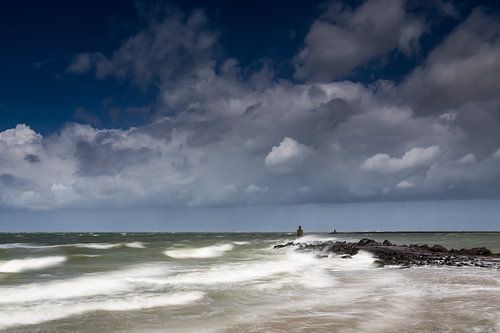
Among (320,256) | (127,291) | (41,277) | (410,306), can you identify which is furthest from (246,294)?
(320,256)

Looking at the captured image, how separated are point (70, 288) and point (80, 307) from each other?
4438mm

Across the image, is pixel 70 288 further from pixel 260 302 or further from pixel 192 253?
pixel 192 253

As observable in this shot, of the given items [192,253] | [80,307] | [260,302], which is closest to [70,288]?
[80,307]

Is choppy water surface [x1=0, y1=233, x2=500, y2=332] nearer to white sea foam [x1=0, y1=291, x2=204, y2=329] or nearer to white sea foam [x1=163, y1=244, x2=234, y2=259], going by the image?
white sea foam [x1=0, y1=291, x2=204, y2=329]

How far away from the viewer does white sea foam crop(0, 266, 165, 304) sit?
1427 cm

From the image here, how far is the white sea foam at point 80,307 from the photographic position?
10.8m

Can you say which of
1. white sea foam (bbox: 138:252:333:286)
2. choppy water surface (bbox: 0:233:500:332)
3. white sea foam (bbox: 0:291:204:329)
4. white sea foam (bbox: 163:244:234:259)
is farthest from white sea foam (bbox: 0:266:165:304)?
white sea foam (bbox: 163:244:234:259)

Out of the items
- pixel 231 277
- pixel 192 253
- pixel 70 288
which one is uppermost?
pixel 231 277

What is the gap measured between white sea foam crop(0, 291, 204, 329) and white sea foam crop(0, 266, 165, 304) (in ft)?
5.71

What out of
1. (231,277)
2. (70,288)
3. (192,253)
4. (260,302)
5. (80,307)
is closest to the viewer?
(80,307)

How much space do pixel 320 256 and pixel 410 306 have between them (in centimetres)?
1965

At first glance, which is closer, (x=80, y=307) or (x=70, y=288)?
(x=80, y=307)

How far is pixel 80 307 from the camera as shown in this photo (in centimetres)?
1221

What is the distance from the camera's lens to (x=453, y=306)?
11.0 meters
